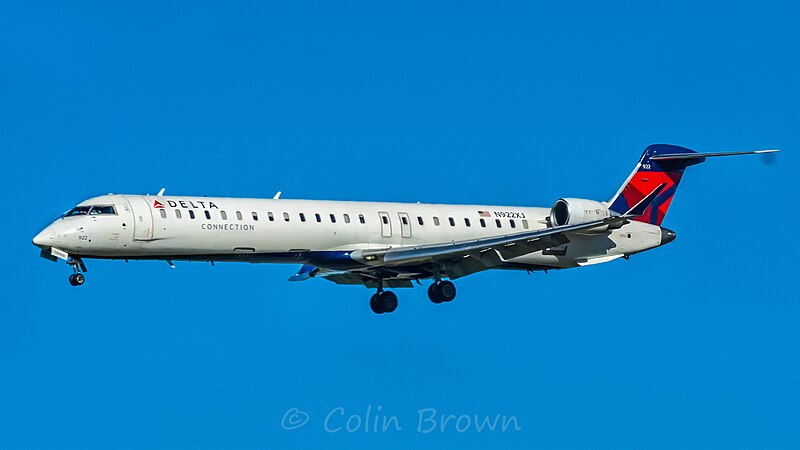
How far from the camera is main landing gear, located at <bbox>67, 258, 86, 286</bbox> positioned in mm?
36469

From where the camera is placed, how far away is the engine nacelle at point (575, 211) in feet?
139

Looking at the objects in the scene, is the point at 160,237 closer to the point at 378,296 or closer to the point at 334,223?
the point at 334,223

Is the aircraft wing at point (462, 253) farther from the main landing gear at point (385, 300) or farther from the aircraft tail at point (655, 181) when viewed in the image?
the aircraft tail at point (655, 181)

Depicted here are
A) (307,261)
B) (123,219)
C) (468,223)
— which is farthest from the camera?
(468,223)

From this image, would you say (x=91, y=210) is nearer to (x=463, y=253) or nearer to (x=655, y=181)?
(x=463, y=253)

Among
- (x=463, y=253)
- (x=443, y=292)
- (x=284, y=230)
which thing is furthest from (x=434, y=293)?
(x=284, y=230)

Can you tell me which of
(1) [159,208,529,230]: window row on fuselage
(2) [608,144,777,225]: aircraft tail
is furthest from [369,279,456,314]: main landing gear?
(2) [608,144,777,225]: aircraft tail

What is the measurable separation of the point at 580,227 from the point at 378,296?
269 inches

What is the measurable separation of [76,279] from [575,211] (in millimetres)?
14293

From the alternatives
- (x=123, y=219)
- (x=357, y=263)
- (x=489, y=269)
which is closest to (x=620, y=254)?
(x=489, y=269)

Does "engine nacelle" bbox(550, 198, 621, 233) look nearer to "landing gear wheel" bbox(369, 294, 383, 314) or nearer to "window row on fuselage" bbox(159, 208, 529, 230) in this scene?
"window row on fuselage" bbox(159, 208, 529, 230)

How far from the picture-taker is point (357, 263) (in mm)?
39562

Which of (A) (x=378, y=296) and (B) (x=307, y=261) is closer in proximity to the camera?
(B) (x=307, y=261)

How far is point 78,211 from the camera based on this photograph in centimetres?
3709
